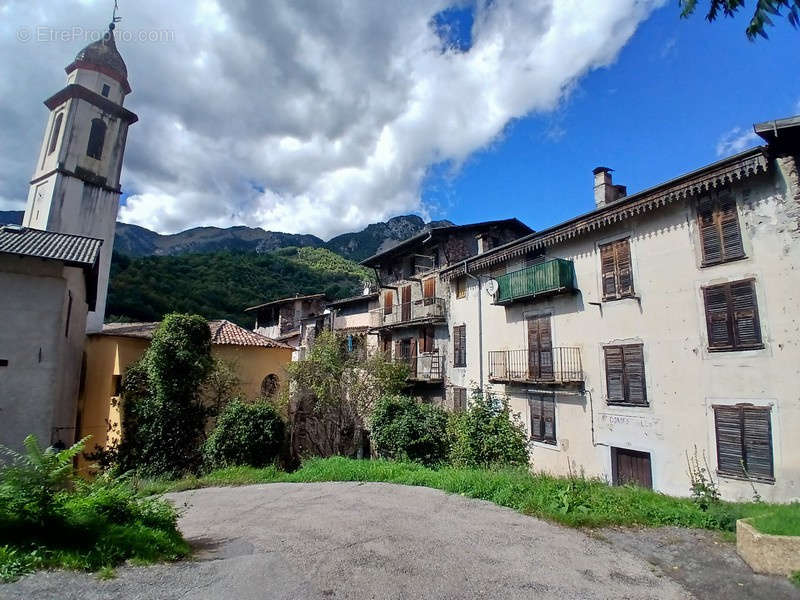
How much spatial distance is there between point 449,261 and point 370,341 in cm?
785

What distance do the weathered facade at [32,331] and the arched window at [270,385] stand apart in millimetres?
9645

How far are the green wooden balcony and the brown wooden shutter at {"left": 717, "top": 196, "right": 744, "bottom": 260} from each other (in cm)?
503

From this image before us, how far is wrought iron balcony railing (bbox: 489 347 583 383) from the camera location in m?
16.0

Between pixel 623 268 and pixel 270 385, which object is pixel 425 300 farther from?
pixel 623 268

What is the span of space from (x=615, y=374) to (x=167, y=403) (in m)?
16.5

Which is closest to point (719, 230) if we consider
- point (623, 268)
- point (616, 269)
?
point (623, 268)

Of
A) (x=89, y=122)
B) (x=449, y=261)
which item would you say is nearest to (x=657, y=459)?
(x=449, y=261)

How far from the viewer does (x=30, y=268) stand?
12477 millimetres

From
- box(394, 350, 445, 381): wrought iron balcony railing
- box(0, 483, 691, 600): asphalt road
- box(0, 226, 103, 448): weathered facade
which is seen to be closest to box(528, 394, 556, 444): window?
box(394, 350, 445, 381): wrought iron balcony railing

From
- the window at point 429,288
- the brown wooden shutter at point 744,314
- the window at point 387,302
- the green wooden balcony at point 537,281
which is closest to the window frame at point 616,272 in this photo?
the green wooden balcony at point 537,281

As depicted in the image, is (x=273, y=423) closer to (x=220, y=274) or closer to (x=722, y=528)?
(x=722, y=528)

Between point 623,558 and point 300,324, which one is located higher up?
point 300,324

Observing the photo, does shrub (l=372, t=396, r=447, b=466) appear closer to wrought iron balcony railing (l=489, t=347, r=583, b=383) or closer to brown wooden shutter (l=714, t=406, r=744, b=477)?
wrought iron balcony railing (l=489, t=347, r=583, b=383)

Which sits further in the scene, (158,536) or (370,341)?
(370,341)
